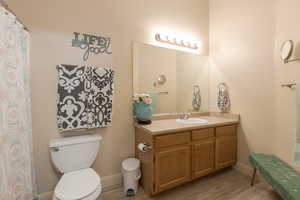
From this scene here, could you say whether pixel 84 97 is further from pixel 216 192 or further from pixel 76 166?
pixel 216 192

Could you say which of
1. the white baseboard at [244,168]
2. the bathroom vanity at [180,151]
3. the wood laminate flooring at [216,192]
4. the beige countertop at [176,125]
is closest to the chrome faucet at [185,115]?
the beige countertop at [176,125]

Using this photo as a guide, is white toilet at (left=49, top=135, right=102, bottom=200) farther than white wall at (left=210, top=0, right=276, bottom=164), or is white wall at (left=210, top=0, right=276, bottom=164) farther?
white wall at (left=210, top=0, right=276, bottom=164)

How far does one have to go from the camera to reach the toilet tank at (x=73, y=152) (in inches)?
58.4

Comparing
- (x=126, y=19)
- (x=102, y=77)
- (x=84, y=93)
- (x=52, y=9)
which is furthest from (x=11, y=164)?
(x=126, y=19)

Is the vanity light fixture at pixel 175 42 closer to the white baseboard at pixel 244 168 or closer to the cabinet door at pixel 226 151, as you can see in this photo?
the cabinet door at pixel 226 151

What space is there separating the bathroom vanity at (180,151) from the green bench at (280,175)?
1.34 feet

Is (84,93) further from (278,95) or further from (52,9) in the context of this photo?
(278,95)

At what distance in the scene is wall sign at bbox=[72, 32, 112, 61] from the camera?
1.72 m

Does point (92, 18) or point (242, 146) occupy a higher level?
point (92, 18)

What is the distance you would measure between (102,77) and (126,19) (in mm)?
861

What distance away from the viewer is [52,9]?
63.4 inches

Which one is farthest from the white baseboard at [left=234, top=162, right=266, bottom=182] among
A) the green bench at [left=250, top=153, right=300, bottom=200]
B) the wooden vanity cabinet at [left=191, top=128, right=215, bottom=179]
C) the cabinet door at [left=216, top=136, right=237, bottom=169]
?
the wooden vanity cabinet at [left=191, top=128, right=215, bottom=179]

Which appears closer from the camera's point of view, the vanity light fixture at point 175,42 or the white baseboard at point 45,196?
the white baseboard at point 45,196

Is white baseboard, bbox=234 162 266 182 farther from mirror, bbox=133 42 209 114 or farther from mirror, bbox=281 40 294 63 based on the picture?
mirror, bbox=281 40 294 63
